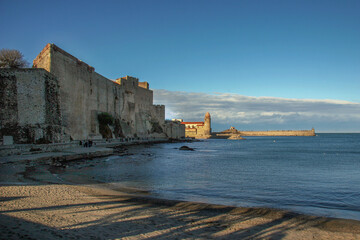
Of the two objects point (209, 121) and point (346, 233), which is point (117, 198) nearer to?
point (346, 233)

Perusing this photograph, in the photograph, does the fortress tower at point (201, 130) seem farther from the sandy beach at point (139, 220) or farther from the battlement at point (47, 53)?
the sandy beach at point (139, 220)

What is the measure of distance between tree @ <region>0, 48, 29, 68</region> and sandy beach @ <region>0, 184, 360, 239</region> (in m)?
17.2

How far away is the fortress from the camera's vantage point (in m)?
13.8

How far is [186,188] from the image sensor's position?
7723mm

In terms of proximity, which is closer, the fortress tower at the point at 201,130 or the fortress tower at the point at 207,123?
the fortress tower at the point at 207,123

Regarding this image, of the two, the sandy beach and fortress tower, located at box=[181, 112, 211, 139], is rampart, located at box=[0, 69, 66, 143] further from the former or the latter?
fortress tower, located at box=[181, 112, 211, 139]

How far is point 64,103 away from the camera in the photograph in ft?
68.0

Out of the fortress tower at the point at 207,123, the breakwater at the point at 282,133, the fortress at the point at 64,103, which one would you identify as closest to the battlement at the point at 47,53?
the fortress at the point at 64,103

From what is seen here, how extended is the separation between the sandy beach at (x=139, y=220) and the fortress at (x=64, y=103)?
9.80m

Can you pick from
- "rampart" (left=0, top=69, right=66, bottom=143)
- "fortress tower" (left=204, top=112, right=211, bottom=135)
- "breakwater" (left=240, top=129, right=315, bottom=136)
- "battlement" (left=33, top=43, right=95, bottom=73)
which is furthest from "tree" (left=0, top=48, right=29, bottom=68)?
"breakwater" (left=240, top=129, right=315, bottom=136)

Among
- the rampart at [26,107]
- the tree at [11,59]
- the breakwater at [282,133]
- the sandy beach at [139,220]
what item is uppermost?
the tree at [11,59]

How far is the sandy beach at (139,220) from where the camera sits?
331cm

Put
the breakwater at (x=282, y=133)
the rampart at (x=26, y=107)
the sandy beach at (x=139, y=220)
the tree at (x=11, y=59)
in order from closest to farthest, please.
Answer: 1. the sandy beach at (x=139, y=220)
2. the rampart at (x=26, y=107)
3. the tree at (x=11, y=59)
4. the breakwater at (x=282, y=133)

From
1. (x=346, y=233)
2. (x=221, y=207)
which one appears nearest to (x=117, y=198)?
(x=221, y=207)
